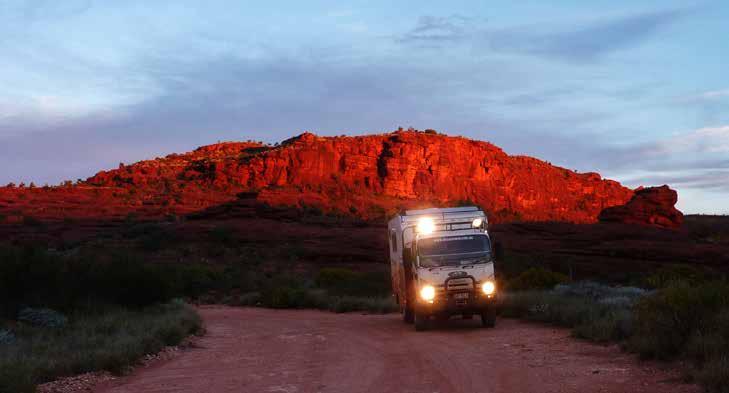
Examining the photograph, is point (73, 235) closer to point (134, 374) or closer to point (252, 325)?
point (252, 325)

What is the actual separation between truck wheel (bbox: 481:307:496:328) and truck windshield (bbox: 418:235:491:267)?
1249 mm

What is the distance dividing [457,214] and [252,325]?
7.46m

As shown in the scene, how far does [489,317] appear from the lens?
60.6 feet

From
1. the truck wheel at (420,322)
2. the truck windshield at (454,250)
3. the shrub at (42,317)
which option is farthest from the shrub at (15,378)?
the truck windshield at (454,250)

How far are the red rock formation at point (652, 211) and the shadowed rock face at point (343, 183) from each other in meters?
16.7

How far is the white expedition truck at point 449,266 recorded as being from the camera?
58.0 feet

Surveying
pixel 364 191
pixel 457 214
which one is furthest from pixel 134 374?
pixel 364 191

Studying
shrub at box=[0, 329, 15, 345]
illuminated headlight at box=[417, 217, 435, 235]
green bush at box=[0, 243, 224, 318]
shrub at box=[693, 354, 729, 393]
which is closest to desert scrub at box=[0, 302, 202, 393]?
shrub at box=[0, 329, 15, 345]

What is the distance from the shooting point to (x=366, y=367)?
12.2m

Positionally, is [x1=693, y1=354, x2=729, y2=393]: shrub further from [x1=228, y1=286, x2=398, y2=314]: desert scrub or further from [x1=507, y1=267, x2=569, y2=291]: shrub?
[x1=507, y1=267, x2=569, y2=291]: shrub

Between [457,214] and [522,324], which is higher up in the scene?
[457,214]

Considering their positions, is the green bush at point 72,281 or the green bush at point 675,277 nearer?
the green bush at point 675,277

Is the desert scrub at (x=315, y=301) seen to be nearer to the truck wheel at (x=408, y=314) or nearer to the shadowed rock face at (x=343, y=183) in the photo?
the truck wheel at (x=408, y=314)

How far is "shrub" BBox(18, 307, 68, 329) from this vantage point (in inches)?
676
